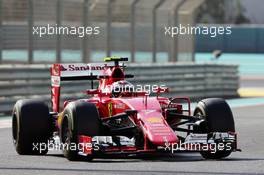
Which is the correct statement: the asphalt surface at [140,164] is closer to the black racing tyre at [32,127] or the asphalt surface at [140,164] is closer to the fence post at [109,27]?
the black racing tyre at [32,127]

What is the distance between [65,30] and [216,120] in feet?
37.1

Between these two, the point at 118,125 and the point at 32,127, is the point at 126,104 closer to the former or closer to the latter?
the point at 118,125

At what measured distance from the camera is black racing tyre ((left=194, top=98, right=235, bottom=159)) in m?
11.4

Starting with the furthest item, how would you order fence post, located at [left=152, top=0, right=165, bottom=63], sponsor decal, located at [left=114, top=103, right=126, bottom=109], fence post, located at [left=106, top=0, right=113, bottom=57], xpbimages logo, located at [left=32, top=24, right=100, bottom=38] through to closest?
fence post, located at [left=152, top=0, right=165, bottom=63], fence post, located at [left=106, top=0, right=113, bottom=57], xpbimages logo, located at [left=32, top=24, right=100, bottom=38], sponsor decal, located at [left=114, top=103, right=126, bottom=109]

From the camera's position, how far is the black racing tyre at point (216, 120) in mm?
11430

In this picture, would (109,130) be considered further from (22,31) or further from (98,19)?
(98,19)

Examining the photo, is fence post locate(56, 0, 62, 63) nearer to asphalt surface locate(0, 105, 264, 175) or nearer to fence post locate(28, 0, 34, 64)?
fence post locate(28, 0, 34, 64)

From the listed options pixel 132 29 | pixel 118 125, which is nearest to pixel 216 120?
pixel 118 125

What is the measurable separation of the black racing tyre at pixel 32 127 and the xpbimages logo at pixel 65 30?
30.4ft

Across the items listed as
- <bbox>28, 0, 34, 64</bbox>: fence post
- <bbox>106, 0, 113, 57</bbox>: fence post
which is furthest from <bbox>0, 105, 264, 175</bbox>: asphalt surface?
<bbox>106, 0, 113, 57</bbox>: fence post

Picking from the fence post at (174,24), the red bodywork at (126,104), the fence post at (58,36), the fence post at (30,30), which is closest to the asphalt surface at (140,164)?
the red bodywork at (126,104)

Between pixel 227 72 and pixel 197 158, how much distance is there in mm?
14383

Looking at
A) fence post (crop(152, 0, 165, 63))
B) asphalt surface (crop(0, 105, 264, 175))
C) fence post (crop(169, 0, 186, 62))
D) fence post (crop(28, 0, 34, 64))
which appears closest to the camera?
asphalt surface (crop(0, 105, 264, 175))

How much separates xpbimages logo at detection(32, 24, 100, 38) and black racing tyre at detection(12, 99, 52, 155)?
365 inches
